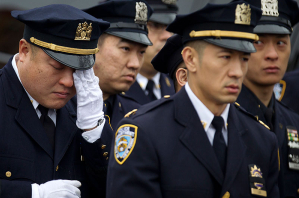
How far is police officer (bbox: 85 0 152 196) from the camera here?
15.3 feet

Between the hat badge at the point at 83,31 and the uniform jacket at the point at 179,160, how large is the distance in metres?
0.74

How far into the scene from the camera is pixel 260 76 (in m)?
4.89

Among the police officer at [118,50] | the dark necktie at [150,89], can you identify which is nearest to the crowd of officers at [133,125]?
the police officer at [118,50]

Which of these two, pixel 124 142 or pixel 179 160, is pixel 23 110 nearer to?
pixel 124 142

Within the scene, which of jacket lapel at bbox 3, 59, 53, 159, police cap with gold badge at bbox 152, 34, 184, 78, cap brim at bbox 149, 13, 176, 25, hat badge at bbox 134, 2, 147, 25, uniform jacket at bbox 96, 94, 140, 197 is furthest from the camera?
cap brim at bbox 149, 13, 176, 25

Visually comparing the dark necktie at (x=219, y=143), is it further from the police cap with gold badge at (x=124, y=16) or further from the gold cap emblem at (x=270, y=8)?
the gold cap emblem at (x=270, y=8)

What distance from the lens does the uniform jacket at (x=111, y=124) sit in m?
3.73

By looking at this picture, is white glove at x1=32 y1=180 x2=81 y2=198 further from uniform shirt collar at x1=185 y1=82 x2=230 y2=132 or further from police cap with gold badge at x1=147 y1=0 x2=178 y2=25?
police cap with gold badge at x1=147 y1=0 x2=178 y2=25

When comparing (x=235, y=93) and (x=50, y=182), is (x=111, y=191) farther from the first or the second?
(x=235, y=93)

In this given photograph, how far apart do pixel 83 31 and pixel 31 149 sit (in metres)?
0.96

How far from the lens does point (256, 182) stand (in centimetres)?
328

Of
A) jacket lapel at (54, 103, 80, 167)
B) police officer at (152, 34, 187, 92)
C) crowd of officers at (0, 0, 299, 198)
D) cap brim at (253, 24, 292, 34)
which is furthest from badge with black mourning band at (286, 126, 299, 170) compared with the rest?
jacket lapel at (54, 103, 80, 167)

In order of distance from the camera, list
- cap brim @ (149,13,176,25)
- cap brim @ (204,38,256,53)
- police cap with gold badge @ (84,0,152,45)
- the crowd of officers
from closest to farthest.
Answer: the crowd of officers → cap brim @ (204,38,256,53) → police cap with gold badge @ (84,0,152,45) → cap brim @ (149,13,176,25)

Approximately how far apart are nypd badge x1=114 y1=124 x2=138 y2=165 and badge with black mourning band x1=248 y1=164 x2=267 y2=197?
0.87 metres
